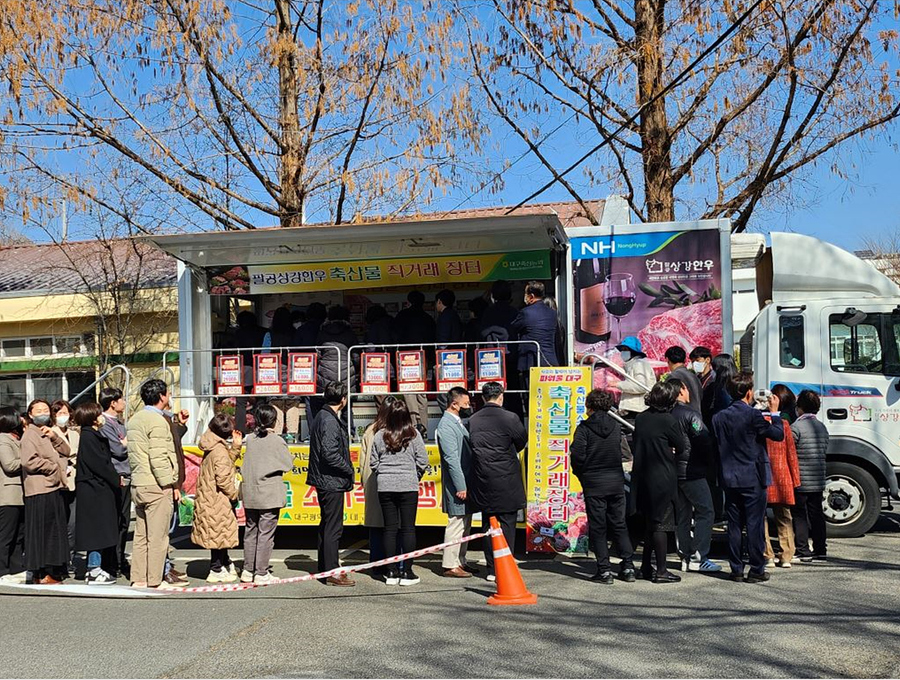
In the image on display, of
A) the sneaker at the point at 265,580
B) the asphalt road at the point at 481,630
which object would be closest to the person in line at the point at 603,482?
the asphalt road at the point at 481,630

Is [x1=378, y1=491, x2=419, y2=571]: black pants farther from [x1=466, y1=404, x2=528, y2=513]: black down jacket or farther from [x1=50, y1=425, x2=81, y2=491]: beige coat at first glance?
[x1=50, y1=425, x2=81, y2=491]: beige coat

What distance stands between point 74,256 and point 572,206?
1475 cm

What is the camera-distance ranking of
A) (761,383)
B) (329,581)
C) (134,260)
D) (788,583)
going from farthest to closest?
(134,260) < (761,383) < (329,581) < (788,583)

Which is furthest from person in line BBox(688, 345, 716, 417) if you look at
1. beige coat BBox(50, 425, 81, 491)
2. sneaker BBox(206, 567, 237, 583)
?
beige coat BBox(50, 425, 81, 491)

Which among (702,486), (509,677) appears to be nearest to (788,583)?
(702,486)

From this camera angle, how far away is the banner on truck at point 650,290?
9914 millimetres

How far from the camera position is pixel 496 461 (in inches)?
329

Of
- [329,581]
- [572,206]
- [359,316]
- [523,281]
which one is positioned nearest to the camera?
[329,581]

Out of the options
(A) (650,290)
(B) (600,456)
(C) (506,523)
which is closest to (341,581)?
(C) (506,523)

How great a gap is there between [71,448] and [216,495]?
6.53 feet

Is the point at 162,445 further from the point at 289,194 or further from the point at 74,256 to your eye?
the point at 74,256

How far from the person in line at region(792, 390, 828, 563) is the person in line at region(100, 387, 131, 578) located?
6391mm

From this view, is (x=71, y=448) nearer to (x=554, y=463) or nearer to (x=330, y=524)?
(x=330, y=524)

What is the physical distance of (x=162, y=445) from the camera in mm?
8414
